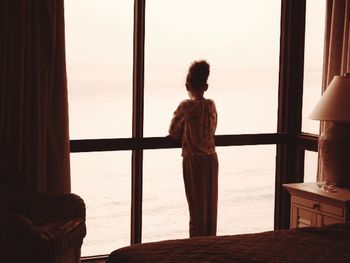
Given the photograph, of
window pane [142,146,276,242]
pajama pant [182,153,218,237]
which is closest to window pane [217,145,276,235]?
window pane [142,146,276,242]

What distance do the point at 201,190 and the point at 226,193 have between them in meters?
1.34

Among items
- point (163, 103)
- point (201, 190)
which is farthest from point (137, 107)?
point (201, 190)

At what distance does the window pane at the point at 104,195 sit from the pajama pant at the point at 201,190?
0.56 metres

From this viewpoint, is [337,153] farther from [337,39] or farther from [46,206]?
[46,206]

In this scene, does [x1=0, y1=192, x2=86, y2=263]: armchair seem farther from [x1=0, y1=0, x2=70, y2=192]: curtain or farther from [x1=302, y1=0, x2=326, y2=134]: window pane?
[x1=302, y1=0, x2=326, y2=134]: window pane

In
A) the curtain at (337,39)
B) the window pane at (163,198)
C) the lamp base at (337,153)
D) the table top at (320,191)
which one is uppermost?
the curtain at (337,39)

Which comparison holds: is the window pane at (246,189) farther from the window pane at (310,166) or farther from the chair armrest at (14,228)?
the chair armrest at (14,228)

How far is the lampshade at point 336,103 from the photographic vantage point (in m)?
3.72

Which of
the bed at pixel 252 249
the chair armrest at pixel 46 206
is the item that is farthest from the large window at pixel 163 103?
the bed at pixel 252 249

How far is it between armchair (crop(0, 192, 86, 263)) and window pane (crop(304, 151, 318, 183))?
2.16m

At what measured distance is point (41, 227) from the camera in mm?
3285

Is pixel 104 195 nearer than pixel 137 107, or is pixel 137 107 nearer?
pixel 137 107

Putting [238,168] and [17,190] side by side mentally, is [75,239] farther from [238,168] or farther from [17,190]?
[238,168]

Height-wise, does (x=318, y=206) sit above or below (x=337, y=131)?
below
